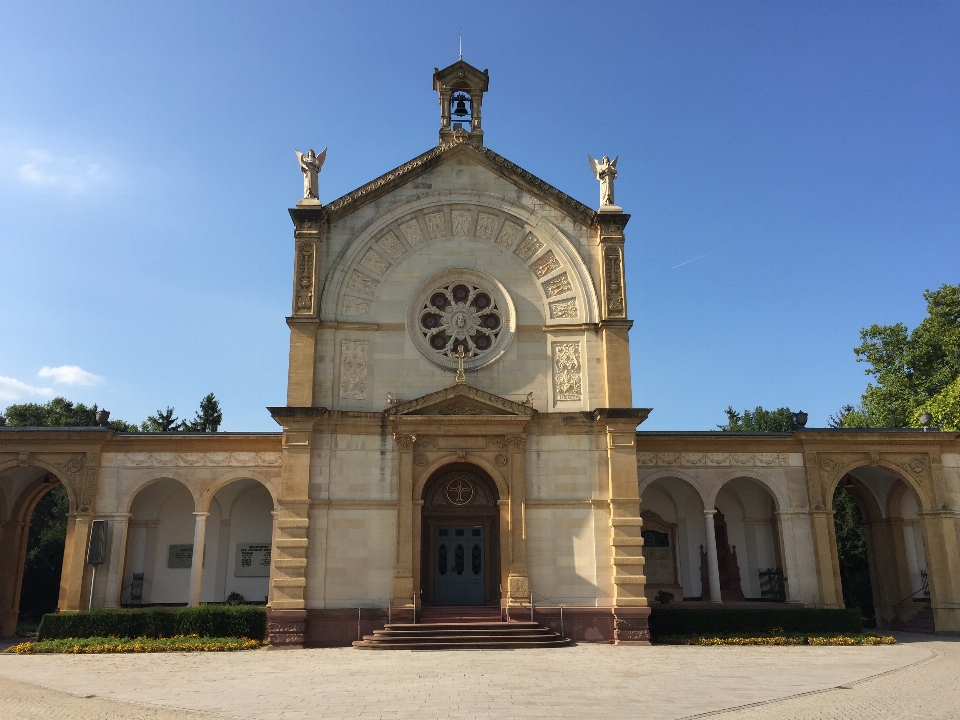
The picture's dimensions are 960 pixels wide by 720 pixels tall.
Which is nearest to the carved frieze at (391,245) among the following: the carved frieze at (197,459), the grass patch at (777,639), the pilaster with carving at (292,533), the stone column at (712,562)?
the pilaster with carving at (292,533)

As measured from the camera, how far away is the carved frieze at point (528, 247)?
987 inches

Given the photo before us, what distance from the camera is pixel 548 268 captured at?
81.8ft

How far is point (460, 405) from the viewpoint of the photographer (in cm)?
2277

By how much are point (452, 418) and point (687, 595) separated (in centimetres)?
1193

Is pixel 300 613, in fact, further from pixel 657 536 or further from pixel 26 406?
pixel 26 406

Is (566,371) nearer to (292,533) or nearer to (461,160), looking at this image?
(461,160)

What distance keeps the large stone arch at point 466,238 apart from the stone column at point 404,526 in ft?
14.8

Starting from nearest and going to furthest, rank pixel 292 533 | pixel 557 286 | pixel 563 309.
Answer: pixel 292 533 → pixel 563 309 → pixel 557 286

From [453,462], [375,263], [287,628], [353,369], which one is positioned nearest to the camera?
[287,628]

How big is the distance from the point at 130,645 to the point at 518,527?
11.2 m

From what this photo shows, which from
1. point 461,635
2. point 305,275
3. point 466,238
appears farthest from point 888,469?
point 305,275

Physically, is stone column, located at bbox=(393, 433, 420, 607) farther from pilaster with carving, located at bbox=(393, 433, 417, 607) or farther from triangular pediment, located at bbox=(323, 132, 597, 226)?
triangular pediment, located at bbox=(323, 132, 597, 226)

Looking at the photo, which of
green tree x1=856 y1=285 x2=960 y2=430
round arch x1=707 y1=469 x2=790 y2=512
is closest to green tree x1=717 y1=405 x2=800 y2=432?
green tree x1=856 y1=285 x2=960 y2=430

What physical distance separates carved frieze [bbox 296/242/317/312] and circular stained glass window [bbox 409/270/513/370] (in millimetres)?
3265
